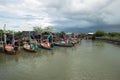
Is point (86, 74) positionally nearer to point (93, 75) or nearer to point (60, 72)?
point (93, 75)

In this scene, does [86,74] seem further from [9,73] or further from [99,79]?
[9,73]

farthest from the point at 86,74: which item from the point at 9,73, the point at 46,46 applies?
the point at 46,46

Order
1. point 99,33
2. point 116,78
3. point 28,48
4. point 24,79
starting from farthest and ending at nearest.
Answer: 1. point 99,33
2. point 28,48
3. point 116,78
4. point 24,79

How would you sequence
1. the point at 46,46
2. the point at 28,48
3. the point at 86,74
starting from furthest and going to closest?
the point at 46,46 < the point at 28,48 < the point at 86,74

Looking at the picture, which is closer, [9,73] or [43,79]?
[43,79]

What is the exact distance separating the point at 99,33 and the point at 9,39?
310 ft

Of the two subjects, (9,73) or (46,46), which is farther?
(46,46)

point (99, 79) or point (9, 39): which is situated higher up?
point (9, 39)

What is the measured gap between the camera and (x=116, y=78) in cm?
1688

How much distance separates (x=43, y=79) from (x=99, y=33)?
115 metres

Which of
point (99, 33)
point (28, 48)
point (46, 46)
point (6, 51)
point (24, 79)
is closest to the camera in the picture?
point (24, 79)

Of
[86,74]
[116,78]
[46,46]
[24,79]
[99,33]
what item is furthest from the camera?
[99,33]

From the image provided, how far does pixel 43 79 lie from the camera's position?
16.0 metres

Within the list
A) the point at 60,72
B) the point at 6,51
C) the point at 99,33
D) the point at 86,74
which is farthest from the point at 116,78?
the point at 99,33
